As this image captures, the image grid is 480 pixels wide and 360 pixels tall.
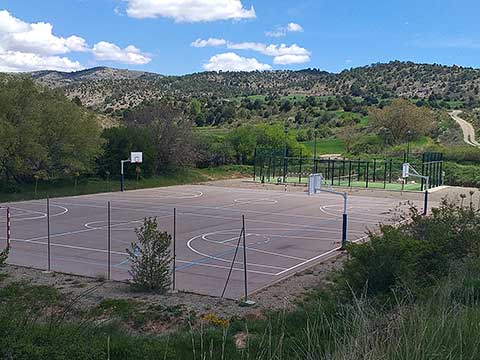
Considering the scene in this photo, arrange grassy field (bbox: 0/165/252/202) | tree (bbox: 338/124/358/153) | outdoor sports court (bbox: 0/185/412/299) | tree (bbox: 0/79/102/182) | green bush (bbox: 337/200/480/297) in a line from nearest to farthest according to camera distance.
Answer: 1. green bush (bbox: 337/200/480/297)
2. outdoor sports court (bbox: 0/185/412/299)
3. tree (bbox: 0/79/102/182)
4. grassy field (bbox: 0/165/252/202)
5. tree (bbox: 338/124/358/153)

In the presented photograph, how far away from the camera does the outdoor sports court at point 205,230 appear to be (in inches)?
631

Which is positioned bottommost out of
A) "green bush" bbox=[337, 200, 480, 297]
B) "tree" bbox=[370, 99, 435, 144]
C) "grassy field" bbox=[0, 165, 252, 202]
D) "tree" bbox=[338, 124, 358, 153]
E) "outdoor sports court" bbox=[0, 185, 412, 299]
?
"outdoor sports court" bbox=[0, 185, 412, 299]

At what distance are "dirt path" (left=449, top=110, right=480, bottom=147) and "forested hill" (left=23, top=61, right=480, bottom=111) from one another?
626 inches

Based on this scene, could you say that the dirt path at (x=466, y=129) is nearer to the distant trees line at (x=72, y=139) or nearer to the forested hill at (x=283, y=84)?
the forested hill at (x=283, y=84)

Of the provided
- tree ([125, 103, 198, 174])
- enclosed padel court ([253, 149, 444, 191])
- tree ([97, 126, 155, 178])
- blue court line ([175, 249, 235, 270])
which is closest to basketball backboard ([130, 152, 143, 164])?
tree ([97, 126, 155, 178])

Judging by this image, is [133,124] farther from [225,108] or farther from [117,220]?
[225,108]

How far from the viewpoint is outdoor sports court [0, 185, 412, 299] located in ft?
52.6

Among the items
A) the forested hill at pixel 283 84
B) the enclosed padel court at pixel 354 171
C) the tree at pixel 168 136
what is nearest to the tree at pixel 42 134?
the tree at pixel 168 136

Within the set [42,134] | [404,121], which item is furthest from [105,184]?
[404,121]

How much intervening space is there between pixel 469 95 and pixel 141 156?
8698cm

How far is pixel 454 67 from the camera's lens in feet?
429

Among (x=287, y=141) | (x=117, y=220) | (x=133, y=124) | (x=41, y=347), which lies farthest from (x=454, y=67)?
(x=41, y=347)

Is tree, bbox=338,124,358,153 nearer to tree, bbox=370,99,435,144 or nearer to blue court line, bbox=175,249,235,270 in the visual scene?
tree, bbox=370,99,435,144

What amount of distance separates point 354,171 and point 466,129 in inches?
1382
